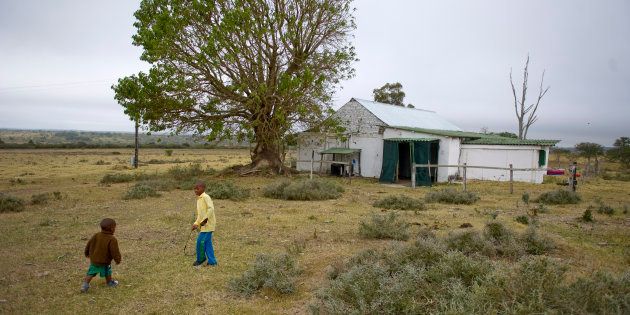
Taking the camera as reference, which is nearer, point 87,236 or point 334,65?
point 87,236

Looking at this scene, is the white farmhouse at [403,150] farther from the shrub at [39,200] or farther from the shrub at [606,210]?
the shrub at [39,200]

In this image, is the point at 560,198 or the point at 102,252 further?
the point at 560,198

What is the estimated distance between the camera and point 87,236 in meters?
9.27

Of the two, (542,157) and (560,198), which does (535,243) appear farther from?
(542,157)

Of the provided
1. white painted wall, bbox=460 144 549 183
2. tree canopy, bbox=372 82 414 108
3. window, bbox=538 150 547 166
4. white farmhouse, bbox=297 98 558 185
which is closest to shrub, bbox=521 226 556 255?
white farmhouse, bbox=297 98 558 185

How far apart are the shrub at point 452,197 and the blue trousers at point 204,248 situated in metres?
9.91

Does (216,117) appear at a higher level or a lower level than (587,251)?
higher

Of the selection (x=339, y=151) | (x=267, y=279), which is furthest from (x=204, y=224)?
(x=339, y=151)

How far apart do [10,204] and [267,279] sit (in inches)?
409

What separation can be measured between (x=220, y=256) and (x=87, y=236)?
3.57 m

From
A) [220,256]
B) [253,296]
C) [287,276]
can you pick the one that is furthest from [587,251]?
[220,256]

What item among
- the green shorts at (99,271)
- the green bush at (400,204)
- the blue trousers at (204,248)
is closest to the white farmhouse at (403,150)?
the green bush at (400,204)

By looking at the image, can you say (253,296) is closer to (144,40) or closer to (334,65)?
(144,40)

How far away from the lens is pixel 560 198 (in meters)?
15.2
